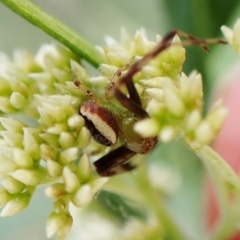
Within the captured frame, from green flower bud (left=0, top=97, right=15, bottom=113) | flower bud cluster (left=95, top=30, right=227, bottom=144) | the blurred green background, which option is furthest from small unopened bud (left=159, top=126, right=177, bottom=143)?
the blurred green background

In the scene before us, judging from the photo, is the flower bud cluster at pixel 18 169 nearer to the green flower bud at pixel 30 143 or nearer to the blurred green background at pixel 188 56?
the green flower bud at pixel 30 143

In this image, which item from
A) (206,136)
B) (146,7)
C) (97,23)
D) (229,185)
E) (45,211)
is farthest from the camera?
(97,23)

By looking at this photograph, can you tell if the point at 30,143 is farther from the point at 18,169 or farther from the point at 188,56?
the point at 188,56

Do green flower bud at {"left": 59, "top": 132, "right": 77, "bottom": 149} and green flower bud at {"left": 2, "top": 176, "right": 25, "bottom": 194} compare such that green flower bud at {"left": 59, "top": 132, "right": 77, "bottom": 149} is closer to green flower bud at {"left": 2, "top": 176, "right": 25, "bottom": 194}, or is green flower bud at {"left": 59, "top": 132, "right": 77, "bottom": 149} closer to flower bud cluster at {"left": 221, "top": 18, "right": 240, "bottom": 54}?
green flower bud at {"left": 2, "top": 176, "right": 25, "bottom": 194}

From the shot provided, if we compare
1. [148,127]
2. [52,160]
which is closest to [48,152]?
[52,160]

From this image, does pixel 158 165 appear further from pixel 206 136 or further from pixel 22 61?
pixel 206 136

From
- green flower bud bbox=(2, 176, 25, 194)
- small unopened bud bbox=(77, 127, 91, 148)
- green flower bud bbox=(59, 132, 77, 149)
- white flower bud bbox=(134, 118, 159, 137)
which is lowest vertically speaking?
green flower bud bbox=(2, 176, 25, 194)

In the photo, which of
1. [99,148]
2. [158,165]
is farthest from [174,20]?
[99,148]
